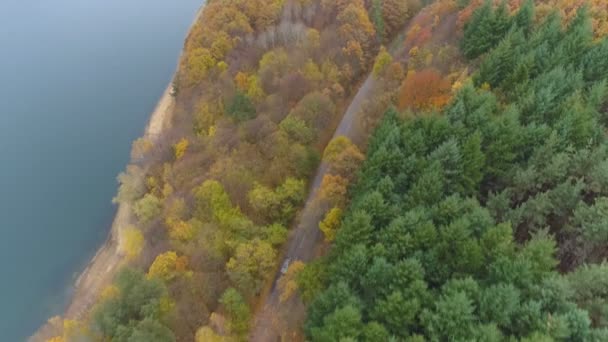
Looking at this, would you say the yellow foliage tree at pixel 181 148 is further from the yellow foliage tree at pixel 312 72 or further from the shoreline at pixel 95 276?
the yellow foliage tree at pixel 312 72

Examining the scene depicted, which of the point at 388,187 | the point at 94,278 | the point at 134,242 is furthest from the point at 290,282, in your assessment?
the point at 94,278

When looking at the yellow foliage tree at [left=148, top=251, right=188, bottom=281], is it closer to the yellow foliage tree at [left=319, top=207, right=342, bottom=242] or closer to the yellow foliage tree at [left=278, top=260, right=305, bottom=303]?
the yellow foliage tree at [left=278, top=260, right=305, bottom=303]

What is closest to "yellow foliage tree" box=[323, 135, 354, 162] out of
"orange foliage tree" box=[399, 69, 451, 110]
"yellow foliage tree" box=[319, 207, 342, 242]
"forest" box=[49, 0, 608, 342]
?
"forest" box=[49, 0, 608, 342]

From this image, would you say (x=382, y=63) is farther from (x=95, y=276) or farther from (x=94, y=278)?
(x=94, y=278)

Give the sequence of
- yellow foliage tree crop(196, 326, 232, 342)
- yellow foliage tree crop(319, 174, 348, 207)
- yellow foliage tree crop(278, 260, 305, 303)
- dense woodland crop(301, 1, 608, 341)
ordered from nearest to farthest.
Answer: dense woodland crop(301, 1, 608, 341), yellow foliage tree crop(196, 326, 232, 342), yellow foliage tree crop(278, 260, 305, 303), yellow foliage tree crop(319, 174, 348, 207)

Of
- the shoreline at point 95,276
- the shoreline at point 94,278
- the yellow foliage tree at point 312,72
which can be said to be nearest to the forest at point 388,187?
the yellow foliage tree at point 312,72

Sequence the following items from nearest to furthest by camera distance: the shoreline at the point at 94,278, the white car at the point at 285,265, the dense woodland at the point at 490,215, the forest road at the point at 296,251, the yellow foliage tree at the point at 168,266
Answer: the dense woodland at the point at 490,215 → the forest road at the point at 296,251 → the yellow foliage tree at the point at 168,266 → the white car at the point at 285,265 → the shoreline at the point at 94,278
